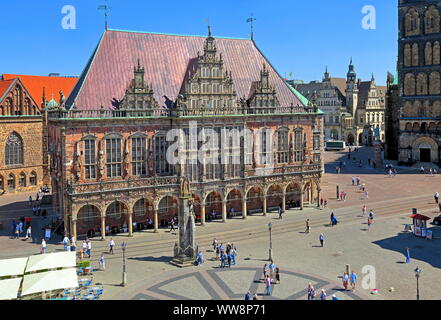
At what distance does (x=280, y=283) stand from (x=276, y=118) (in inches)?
1152

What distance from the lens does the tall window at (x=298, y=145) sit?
64250mm

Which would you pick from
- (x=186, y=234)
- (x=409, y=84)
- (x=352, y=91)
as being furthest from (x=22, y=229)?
(x=352, y=91)

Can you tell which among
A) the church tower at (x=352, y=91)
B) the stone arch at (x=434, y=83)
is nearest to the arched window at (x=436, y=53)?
the stone arch at (x=434, y=83)

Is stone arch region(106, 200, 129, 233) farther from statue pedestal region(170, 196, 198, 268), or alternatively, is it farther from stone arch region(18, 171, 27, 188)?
stone arch region(18, 171, 27, 188)

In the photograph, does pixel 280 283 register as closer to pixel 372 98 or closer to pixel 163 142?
pixel 163 142

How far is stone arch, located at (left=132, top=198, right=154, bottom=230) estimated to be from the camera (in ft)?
180

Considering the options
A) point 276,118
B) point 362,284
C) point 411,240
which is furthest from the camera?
point 276,118

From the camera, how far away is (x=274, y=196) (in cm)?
6412

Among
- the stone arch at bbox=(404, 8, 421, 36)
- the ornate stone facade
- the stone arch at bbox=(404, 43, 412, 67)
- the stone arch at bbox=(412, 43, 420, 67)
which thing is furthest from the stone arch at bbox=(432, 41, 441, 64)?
the stone arch at bbox=(404, 43, 412, 67)

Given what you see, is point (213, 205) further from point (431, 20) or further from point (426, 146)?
point (431, 20)

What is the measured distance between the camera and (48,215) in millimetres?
61281

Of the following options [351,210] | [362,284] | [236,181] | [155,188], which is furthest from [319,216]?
[362,284]

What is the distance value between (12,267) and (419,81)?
3604 inches

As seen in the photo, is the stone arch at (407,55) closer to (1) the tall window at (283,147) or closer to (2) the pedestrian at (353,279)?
(1) the tall window at (283,147)
